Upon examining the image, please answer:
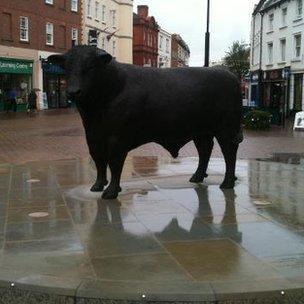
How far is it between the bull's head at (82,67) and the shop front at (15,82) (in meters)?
29.0

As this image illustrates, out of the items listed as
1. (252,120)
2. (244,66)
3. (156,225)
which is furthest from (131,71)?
(244,66)

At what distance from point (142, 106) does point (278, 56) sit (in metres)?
33.2

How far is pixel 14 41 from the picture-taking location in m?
36.4

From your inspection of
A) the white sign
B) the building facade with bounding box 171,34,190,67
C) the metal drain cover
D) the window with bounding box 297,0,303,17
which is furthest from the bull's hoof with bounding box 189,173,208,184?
the building facade with bounding box 171,34,190,67

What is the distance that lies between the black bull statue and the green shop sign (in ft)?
94.9

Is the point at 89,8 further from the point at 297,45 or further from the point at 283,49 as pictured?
the point at 297,45

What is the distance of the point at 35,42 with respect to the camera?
1528 inches

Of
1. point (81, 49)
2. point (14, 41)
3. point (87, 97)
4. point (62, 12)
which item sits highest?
point (62, 12)

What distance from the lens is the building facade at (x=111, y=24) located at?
155ft

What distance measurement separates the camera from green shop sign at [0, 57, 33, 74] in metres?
35.1

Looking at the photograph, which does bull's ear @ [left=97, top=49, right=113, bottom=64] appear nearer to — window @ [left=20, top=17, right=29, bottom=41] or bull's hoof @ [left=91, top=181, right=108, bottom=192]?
bull's hoof @ [left=91, top=181, right=108, bottom=192]

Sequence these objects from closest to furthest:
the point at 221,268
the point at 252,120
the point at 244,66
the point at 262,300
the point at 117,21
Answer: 1. the point at 262,300
2. the point at 221,268
3. the point at 252,120
4. the point at 117,21
5. the point at 244,66

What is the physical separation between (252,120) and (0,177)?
15.4m

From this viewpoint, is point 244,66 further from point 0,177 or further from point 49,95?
point 0,177
